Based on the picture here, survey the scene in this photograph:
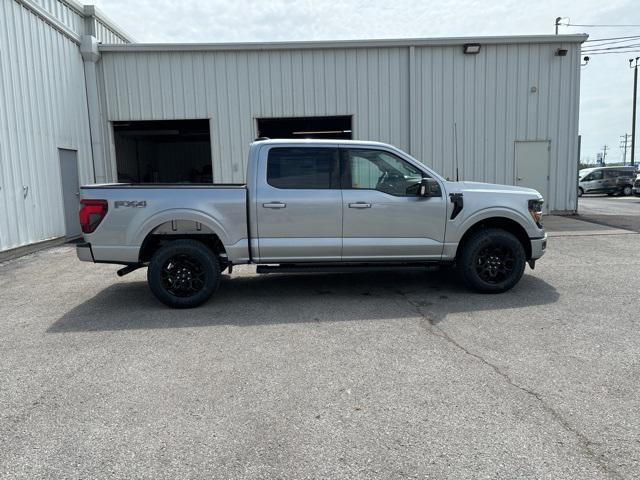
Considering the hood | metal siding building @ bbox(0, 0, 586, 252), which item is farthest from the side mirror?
metal siding building @ bbox(0, 0, 586, 252)

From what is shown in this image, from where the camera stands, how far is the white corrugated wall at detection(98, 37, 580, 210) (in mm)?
13609

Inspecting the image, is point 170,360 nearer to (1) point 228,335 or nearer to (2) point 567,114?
(1) point 228,335

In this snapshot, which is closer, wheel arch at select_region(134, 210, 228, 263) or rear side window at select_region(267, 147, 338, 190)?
wheel arch at select_region(134, 210, 228, 263)

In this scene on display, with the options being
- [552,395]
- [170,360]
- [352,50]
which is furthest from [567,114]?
[170,360]

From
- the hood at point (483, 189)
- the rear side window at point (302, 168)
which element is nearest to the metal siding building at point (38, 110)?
the rear side window at point (302, 168)

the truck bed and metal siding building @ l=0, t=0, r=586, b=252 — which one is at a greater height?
metal siding building @ l=0, t=0, r=586, b=252

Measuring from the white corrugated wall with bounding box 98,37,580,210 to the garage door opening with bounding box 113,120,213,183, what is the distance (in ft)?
10.9

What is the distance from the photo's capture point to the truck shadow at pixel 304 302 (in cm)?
549

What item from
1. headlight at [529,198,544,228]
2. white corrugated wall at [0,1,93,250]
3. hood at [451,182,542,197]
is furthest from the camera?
white corrugated wall at [0,1,93,250]

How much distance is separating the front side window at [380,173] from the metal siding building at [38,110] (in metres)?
7.23

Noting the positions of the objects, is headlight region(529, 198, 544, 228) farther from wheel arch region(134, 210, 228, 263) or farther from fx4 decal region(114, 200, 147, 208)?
fx4 decal region(114, 200, 147, 208)

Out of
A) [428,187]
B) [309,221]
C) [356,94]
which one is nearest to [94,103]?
[356,94]

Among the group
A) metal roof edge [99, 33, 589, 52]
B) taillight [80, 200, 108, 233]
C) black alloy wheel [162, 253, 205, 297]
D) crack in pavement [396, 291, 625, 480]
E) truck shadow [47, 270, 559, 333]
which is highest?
metal roof edge [99, 33, 589, 52]

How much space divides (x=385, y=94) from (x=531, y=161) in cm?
486
